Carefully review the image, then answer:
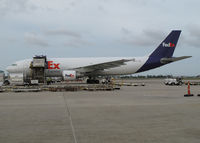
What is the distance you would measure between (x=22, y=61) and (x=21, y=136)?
27.1 m

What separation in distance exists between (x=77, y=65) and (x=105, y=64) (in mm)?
4101

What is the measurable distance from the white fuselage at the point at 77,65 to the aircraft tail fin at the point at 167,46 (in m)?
1.89

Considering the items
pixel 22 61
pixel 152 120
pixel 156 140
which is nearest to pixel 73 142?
pixel 156 140

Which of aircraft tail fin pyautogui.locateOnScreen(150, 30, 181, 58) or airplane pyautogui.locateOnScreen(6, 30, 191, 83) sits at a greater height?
aircraft tail fin pyautogui.locateOnScreen(150, 30, 181, 58)

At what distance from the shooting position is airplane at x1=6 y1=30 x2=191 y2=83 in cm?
2931

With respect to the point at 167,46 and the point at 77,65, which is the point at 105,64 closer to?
the point at 77,65

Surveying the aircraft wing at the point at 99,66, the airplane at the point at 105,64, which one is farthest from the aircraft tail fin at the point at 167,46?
the aircraft wing at the point at 99,66

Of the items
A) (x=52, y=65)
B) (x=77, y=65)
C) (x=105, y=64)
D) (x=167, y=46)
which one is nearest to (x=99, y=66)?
(x=105, y=64)

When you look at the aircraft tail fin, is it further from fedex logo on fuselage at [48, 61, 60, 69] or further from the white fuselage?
fedex logo on fuselage at [48, 61, 60, 69]

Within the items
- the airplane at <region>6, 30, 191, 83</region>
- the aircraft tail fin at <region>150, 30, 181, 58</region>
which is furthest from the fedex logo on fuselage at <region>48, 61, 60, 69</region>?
the aircraft tail fin at <region>150, 30, 181, 58</region>

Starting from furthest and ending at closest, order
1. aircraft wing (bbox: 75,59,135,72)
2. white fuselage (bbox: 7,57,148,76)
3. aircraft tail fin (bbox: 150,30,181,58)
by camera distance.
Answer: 1. aircraft tail fin (bbox: 150,30,181,58)
2. white fuselage (bbox: 7,57,148,76)
3. aircraft wing (bbox: 75,59,135,72)

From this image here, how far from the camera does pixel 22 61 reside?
3017 centimetres

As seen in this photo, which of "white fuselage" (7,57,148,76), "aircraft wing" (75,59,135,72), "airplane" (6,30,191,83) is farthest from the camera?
"white fuselage" (7,57,148,76)

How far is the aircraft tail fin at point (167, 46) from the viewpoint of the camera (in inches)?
1237
